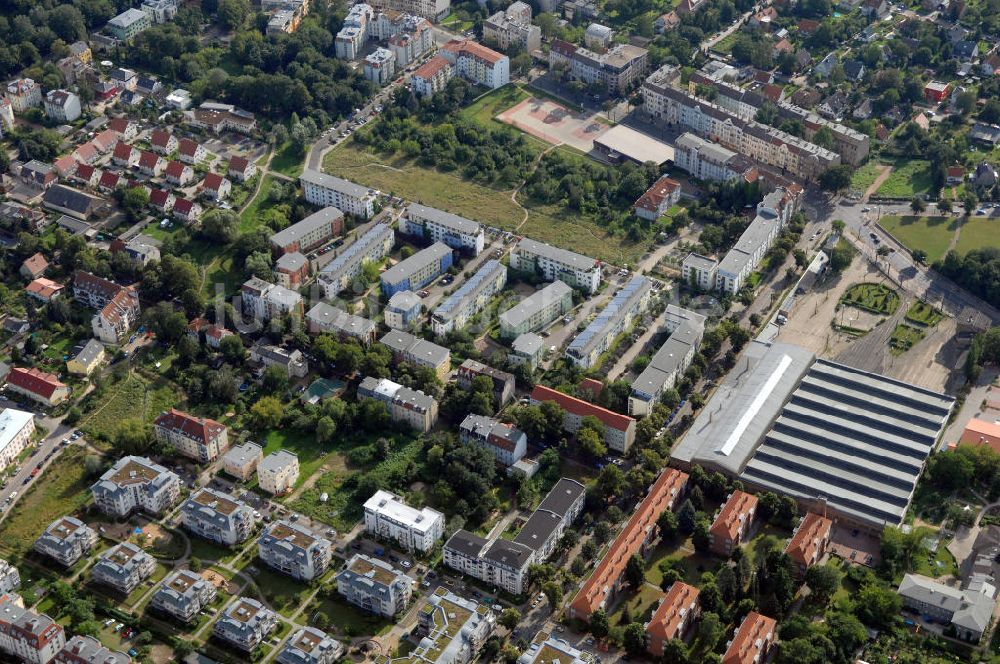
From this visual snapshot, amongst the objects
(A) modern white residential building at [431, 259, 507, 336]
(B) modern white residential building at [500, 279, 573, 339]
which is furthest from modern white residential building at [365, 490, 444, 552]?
(B) modern white residential building at [500, 279, 573, 339]

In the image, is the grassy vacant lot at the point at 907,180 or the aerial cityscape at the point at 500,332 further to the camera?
the grassy vacant lot at the point at 907,180

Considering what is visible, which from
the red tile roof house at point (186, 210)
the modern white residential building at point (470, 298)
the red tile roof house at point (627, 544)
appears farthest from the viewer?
the red tile roof house at point (186, 210)

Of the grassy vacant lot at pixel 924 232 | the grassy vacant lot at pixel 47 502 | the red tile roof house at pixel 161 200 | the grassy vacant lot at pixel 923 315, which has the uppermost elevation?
the grassy vacant lot at pixel 924 232

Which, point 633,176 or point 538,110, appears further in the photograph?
point 538,110

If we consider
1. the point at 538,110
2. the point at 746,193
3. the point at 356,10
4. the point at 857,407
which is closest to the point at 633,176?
the point at 746,193

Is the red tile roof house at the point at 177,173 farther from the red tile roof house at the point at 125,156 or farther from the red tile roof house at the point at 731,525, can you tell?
the red tile roof house at the point at 731,525

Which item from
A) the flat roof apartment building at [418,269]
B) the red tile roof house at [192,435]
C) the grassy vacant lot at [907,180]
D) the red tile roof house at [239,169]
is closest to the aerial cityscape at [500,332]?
the red tile roof house at [192,435]

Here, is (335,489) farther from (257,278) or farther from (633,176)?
(633,176)
